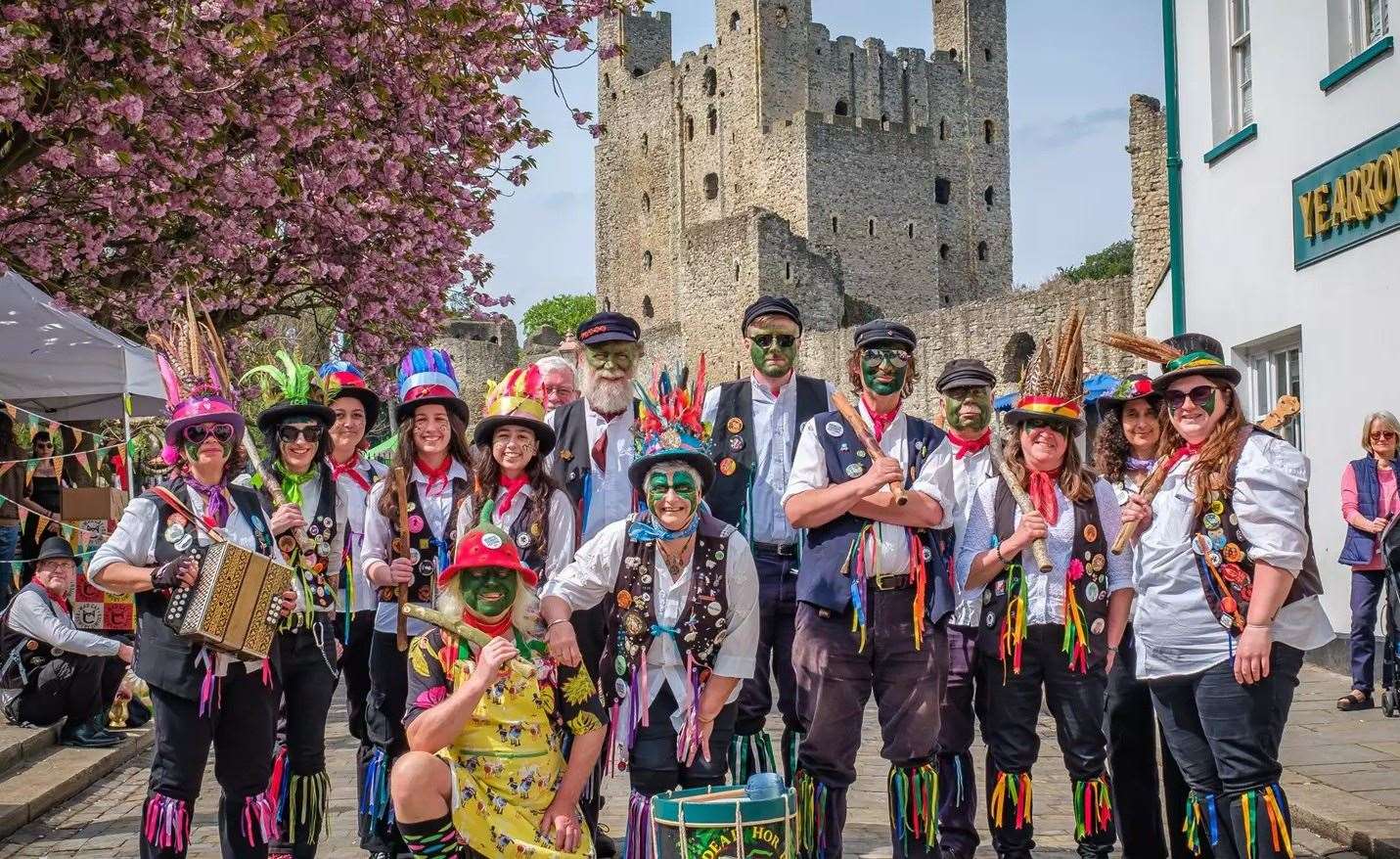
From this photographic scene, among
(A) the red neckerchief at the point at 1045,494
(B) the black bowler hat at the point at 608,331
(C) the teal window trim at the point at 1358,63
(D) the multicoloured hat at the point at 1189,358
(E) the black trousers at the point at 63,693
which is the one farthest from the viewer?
(C) the teal window trim at the point at 1358,63

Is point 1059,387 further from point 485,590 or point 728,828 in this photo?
point 485,590

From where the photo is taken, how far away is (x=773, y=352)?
5996 mm

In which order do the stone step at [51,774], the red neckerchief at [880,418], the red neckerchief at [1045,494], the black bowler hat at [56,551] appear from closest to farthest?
1. the red neckerchief at [880,418]
2. the red neckerchief at [1045,494]
3. the stone step at [51,774]
4. the black bowler hat at [56,551]

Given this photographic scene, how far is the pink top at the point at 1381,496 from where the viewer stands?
29.5 feet

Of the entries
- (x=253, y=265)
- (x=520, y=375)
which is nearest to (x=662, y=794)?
(x=520, y=375)

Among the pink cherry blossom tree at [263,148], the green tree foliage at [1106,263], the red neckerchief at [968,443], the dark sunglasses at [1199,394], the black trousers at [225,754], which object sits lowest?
the black trousers at [225,754]

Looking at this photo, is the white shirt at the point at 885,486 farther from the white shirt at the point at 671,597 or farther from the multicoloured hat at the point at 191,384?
the multicoloured hat at the point at 191,384

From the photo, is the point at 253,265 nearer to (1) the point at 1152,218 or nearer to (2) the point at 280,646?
(2) the point at 280,646

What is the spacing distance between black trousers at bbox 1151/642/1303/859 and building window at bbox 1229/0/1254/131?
8597 millimetres

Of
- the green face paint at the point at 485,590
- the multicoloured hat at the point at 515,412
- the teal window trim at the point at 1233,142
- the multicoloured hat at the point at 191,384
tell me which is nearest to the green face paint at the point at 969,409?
the multicoloured hat at the point at 515,412

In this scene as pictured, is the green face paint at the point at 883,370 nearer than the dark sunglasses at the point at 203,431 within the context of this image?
No

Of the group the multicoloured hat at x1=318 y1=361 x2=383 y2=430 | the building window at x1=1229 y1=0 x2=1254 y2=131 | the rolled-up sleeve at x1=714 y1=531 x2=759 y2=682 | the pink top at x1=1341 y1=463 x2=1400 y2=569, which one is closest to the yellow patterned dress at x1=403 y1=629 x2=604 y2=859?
the rolled-up sleeve at x1=714 y1=531 x2=759 y2=682

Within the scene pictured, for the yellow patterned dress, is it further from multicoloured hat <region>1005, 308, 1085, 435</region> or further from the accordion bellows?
multicoloured hat <region>1005, 308, 1085, 435</region>

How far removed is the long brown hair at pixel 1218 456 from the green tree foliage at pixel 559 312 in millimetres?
80203
